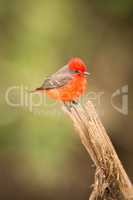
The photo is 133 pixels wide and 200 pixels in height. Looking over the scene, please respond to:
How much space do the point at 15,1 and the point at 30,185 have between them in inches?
73.0

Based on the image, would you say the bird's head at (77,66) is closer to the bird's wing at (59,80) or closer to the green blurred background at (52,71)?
the bird's wing at (59,80)

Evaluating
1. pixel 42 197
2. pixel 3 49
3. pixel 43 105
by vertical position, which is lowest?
pixel 42 197

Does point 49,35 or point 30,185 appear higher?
point 49,35

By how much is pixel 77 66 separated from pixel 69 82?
0.25 meters

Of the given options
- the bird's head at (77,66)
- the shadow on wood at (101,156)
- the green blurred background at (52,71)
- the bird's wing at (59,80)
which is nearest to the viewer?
the shadow on wood at (101,156)

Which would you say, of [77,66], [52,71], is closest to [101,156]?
[77,66]

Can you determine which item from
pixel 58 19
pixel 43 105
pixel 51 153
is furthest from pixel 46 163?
pixel 58 19

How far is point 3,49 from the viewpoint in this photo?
8.05 meters

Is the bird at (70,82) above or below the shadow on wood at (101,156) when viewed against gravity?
above

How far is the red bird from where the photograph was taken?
15.0 ft

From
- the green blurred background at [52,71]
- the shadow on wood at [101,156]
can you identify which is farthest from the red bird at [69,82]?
the green blurred background at [52,71]

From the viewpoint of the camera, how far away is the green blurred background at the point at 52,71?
25.9ft

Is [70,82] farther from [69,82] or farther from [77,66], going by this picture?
[77,66]

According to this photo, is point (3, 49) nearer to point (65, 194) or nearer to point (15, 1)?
point (15, 1)
